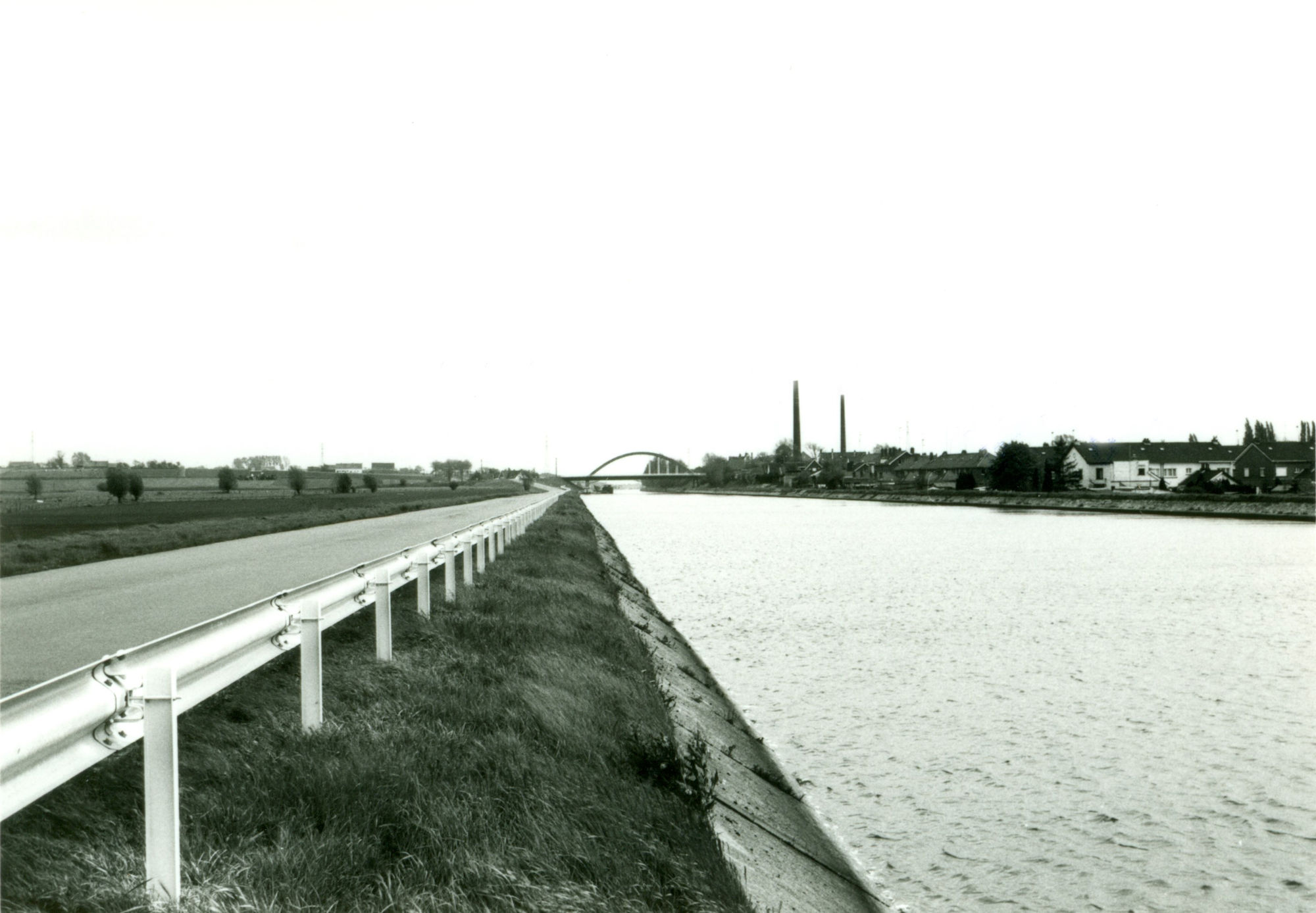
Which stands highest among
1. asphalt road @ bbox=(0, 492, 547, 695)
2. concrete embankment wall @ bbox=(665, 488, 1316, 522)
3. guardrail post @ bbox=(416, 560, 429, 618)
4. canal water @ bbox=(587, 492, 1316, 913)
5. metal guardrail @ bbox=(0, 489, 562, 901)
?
metal guardrail @ bbox=(0, 489, 562, 901)

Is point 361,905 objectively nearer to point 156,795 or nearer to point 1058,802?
point 156,795

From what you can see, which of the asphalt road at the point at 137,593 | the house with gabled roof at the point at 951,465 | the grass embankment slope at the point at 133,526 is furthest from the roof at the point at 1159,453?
the asphalt road at the point at 137,593

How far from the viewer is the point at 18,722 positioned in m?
3.06

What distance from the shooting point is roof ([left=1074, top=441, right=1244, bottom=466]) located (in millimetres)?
128125

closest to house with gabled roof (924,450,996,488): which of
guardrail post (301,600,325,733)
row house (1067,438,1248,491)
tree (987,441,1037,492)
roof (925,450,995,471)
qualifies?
roof (925,450,995,471)

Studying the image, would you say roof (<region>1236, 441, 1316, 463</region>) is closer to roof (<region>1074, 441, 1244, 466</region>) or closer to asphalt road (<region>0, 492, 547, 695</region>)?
roof (<region>1074, 441, 1244, 466</region>)

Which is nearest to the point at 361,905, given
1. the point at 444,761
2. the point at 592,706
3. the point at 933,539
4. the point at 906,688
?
the point at 444,761

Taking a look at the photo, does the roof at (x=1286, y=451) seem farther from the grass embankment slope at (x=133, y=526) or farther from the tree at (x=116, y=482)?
the tree at (x=116, y=482)

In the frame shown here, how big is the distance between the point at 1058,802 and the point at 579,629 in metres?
5.45

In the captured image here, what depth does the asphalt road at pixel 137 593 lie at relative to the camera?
861 cm

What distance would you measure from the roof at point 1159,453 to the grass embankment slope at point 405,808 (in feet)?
426

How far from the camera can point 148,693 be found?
3582 millimetres

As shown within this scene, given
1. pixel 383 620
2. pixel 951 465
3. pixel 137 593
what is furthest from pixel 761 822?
pixel 951 465

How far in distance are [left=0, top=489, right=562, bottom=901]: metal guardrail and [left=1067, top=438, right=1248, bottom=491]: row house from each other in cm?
12990
